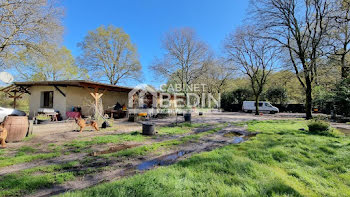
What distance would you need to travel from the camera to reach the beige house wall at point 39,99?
420 inches

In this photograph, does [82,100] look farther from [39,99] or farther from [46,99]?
[39,99]

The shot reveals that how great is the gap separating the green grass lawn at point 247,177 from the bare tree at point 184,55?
49.2 feet

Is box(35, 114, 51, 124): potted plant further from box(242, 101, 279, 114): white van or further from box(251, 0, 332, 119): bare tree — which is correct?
box(242, 101, 279, 114): white van

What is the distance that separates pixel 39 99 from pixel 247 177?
49.6 feet

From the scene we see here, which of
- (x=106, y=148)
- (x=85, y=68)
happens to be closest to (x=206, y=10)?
(x=106, y=148)

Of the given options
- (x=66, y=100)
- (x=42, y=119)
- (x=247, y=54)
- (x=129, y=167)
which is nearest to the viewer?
(x=129, y=167)

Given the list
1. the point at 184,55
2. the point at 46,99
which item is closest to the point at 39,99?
the point at 46,99

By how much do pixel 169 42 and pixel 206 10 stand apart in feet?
20.2

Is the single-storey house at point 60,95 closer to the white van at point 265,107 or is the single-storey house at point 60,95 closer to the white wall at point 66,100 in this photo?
the white wall at point 66,100

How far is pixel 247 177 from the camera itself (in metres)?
2.67

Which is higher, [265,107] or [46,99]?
[46,99]

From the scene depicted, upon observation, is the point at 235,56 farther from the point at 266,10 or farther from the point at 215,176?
the point at 215,176

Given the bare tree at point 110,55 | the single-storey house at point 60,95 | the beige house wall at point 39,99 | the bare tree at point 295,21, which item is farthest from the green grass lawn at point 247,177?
the bare tree at point 110,55

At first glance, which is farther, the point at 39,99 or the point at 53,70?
the point at 53,70
